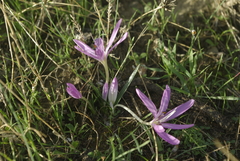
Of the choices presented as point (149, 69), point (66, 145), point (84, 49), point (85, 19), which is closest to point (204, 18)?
point (149, 69)

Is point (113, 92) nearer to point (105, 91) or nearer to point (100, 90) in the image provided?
point (105, 91)

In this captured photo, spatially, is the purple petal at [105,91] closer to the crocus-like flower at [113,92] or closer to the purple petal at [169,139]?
the crocus-like flower at [113,92]

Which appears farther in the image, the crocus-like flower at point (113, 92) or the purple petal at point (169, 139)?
the crocus-like flower at point (113, 92)

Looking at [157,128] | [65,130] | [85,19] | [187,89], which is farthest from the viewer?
[85,19]

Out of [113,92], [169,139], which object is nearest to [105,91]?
[113,92]

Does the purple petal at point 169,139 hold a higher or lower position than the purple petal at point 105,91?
lower

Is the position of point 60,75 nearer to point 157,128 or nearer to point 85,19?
point 85,19

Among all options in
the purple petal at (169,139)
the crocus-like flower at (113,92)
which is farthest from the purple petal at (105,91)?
the purple petal at (169,139)

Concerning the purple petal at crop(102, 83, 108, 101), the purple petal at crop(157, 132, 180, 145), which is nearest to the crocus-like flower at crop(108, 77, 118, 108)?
the purple petal at crop(102, 83, 108, 101)

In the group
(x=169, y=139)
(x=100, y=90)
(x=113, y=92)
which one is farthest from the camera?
(x=100, y=90)
